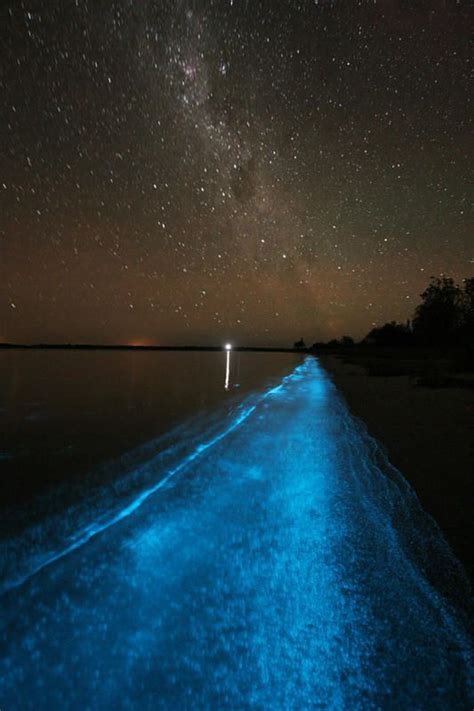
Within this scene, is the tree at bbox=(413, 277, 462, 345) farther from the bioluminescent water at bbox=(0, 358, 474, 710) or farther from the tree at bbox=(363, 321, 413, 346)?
the bioluminescent water at bbox=(0, 358, 474, 710)

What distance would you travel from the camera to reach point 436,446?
8008 millimetres

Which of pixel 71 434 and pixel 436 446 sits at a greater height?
pixel 436 446

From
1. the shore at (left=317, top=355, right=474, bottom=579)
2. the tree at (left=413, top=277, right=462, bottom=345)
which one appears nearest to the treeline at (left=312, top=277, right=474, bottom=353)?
the tree at (left=413, top=277, right=462, bottom=345)

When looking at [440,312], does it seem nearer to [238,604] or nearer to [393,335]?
[393,335]

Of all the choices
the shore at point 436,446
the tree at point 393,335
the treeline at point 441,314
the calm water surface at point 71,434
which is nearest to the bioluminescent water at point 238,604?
the shore at point 436,446

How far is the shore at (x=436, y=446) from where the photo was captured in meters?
4.71

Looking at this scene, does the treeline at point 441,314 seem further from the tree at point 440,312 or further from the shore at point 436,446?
the shore at point 436,446

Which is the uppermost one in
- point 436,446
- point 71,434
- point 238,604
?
point 436,446

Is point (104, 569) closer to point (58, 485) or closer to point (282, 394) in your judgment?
point (58, 485)

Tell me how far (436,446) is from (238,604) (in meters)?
6.43

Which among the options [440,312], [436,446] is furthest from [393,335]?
[436,446]

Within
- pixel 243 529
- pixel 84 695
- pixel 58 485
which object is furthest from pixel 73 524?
pixel 84 695

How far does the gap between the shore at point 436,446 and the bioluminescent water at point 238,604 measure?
283 mm

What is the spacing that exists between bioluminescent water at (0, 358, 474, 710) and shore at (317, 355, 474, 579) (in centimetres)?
28
